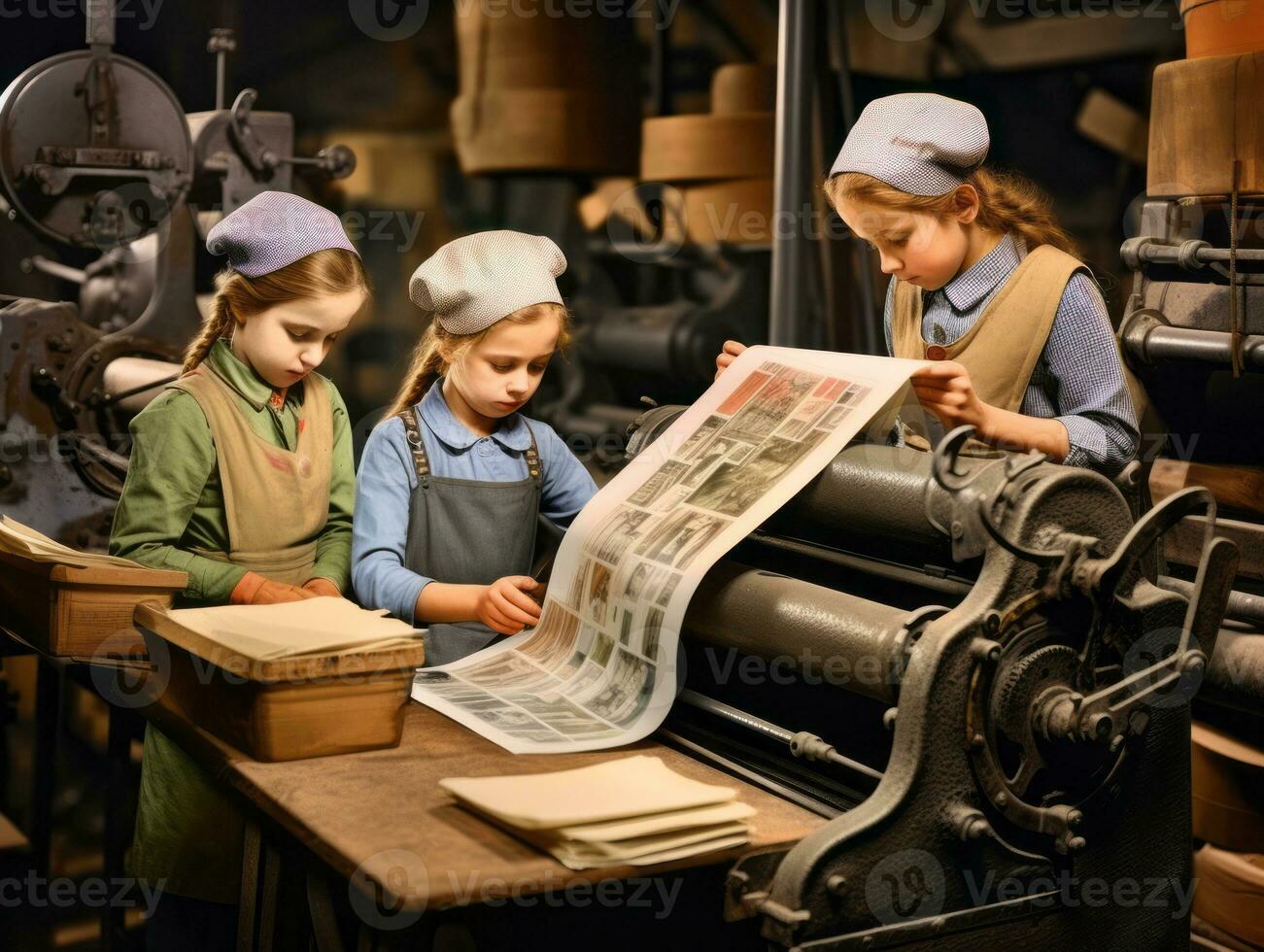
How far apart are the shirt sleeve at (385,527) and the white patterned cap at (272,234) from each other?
0.89 feet

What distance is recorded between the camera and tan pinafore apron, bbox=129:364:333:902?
200 cm

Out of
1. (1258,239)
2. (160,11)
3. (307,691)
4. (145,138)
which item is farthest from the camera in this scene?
(160,11)

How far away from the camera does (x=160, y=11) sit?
4152 mm

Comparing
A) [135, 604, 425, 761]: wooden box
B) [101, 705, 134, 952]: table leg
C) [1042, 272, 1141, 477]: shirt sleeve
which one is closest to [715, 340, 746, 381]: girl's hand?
[1042, 272, 1141, 477]: shirt sleeve

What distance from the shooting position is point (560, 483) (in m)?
2.20

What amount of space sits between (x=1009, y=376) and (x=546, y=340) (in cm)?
67

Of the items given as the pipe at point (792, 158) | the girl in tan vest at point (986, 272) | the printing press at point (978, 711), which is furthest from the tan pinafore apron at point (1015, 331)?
the pipe at point (792, 158)

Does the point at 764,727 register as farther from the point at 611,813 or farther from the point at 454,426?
the point at 454,426

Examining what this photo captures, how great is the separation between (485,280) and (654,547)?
19.1 inches

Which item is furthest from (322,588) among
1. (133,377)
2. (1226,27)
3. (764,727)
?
(1226,27)

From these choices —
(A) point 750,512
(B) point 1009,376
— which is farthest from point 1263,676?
(A) point 750,512

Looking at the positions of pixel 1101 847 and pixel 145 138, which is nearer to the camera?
pixel 1101 847

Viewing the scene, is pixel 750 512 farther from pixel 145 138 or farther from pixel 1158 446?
pixel 145 138

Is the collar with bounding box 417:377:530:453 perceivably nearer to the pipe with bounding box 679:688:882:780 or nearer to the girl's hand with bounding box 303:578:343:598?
the girl's hand with bounding box 303:578:343:598
